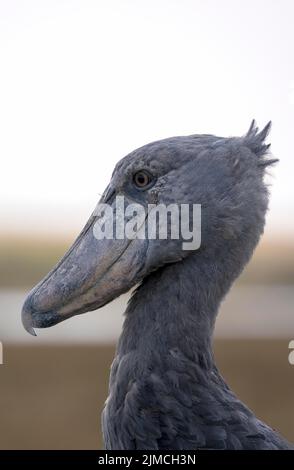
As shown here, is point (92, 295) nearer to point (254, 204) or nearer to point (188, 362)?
point (188, 362)

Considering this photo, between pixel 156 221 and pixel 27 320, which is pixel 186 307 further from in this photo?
pixel 27 320

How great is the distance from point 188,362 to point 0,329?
1348 cm

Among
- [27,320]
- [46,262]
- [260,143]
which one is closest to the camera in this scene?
[27,320]

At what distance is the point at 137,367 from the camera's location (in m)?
4.11

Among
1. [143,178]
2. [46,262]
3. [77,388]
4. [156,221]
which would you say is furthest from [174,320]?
[46,262]

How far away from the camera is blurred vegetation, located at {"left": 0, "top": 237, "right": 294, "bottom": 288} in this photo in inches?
1242

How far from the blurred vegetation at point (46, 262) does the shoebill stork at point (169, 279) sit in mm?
24940

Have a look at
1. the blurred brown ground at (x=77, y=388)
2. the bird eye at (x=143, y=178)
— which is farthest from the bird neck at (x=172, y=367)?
the blurred brown ground at (x=77, y=388)

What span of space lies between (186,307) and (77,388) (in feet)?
29.3

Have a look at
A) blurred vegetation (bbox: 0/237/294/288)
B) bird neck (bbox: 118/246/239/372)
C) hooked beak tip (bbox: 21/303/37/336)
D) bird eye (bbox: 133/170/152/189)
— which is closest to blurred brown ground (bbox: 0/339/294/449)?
hooked beak tip (bbox: 21/303/37/336)

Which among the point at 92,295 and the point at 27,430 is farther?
the point at 27,430

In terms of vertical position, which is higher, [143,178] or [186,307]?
[143,178]

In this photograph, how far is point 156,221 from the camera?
4164 millimetres
